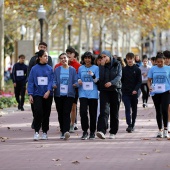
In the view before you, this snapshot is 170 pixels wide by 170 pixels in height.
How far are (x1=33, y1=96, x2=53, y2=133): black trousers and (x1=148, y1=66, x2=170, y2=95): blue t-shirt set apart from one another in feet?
7.52

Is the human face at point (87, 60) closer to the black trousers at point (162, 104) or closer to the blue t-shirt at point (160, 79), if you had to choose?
the blue t-shirt at point (160, 79)

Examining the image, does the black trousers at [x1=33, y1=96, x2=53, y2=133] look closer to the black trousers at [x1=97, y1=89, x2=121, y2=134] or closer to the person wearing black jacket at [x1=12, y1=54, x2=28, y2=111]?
the black trousers at [x1=97, y1=89, x2=121, y2=134]

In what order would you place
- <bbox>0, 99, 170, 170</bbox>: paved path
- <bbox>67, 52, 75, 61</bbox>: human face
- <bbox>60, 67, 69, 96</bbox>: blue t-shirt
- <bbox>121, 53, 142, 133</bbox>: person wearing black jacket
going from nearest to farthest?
<bbox>0, 99, 170, 170</bbox>: paved path < <bbox>60, 67, 69, 96</bbox>: blue t-shirt < <bbox>67, 52, 75, 61</bbox>: human face < <bbox>121, 53, 142, 133</bbox>: person wearing black jacket

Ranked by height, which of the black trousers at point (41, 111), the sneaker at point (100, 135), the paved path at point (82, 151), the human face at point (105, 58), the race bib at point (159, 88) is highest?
the human face at point (105, 58)

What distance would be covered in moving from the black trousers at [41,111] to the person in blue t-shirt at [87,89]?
2.34ft

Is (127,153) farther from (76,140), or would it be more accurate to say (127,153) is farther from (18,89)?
(18,89)

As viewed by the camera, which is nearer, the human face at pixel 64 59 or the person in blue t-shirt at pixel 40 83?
the person in blue t-shirt at pixel 40 83

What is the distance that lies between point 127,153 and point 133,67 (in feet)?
18.6

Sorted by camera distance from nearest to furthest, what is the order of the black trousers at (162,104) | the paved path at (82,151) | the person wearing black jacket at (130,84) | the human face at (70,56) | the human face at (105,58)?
the paved path at (82,151) < the human face at (105,58) < the black trousers at (162,104) < the human face at (70,56) < the person wearing black jacket at (130,84)

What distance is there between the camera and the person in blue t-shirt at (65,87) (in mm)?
17281

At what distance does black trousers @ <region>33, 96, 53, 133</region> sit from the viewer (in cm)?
1714

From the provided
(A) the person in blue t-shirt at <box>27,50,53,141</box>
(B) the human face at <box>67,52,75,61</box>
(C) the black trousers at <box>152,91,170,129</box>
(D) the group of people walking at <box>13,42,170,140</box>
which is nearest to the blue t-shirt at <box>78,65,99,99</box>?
(D) the group of people walking at <box>13,42,170,140</box>

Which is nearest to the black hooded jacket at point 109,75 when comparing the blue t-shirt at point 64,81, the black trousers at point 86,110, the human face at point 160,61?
the black trousers at point 86,110

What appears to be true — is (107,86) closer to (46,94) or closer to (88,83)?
(88,83)
